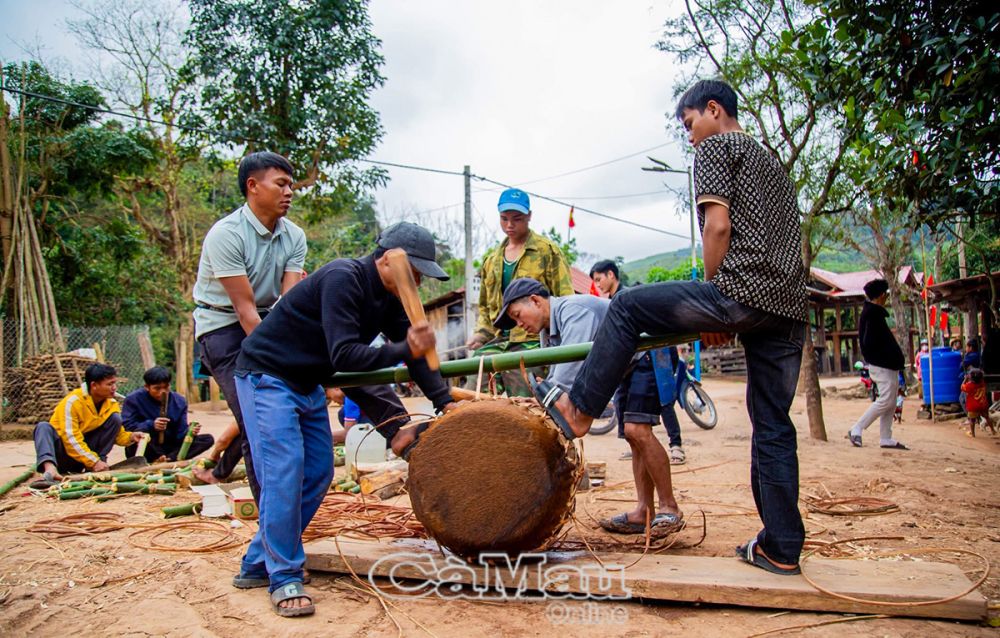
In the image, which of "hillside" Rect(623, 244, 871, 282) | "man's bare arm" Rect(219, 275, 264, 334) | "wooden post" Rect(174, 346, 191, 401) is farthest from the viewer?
"hillside" Rect(623, 244, 871, 282)

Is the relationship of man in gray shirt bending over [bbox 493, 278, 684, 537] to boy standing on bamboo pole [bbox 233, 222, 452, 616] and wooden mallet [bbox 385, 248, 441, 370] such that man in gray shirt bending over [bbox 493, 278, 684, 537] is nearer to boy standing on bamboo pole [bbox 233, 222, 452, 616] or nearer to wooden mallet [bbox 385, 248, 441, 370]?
boy standing on bamboo pole [bbox 233, 222, 452, 616]

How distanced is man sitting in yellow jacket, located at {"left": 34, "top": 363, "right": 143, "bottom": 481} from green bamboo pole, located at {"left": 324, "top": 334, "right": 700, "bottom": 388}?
4.38 meters

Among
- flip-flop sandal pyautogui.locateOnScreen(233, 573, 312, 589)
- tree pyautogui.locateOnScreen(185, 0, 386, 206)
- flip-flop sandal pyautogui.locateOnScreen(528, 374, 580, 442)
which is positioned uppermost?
tree pyautogui.locateOnScreen(185, 0, 386, 206)

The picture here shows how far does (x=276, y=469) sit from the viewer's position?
9.41ft

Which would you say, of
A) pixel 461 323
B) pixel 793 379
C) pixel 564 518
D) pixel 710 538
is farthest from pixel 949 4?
pixel 461 323

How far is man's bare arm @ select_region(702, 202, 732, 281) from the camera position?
2633 mm

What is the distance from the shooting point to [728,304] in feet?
8.57

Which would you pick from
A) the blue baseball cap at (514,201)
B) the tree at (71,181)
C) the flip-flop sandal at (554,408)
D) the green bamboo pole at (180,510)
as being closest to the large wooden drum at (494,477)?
the flip-flop sandal at (554,408)

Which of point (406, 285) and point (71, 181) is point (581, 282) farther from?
point (406, 285)

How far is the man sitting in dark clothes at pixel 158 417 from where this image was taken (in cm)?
692

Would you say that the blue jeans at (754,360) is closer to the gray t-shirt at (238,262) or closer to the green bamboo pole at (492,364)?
the green bamboo pole at (492,364)

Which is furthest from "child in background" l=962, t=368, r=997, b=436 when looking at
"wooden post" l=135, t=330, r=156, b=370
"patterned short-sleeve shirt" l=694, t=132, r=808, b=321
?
"wooden post" l=135, t=330, r=156, b=370

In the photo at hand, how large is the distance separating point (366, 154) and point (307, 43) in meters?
2.45

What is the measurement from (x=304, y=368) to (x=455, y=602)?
1.18 m
